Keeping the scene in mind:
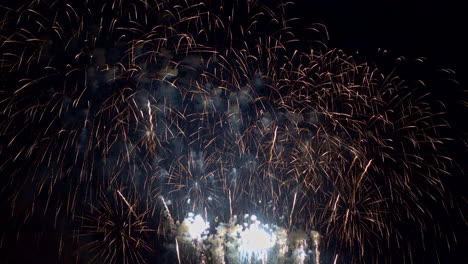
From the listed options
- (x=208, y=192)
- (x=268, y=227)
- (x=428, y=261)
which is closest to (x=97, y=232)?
(x=208, y=192)

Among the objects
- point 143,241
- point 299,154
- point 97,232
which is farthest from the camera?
point 143,241

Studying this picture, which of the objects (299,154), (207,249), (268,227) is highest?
(299,154)

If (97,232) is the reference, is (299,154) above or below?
above

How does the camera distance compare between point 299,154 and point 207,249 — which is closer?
point 299,154

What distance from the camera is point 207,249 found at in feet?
82.0

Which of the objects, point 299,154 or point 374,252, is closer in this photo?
point 299,154

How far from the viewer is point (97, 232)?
1770 centimetres

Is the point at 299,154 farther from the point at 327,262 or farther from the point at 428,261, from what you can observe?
the point at 428,261

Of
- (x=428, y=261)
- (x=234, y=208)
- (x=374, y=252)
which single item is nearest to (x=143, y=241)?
(x=234, y=208)

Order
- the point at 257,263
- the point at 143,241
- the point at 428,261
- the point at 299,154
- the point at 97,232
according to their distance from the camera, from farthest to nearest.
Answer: the point at 428,261 → the point at 257,263 → the point at 143,241 → the point at 97,232 → the point at 299,154

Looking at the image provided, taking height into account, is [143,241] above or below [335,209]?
below

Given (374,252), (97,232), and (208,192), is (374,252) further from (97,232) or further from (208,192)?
(97,232)

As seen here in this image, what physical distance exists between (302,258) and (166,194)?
10977 millimetres

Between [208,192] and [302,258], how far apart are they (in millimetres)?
10083
